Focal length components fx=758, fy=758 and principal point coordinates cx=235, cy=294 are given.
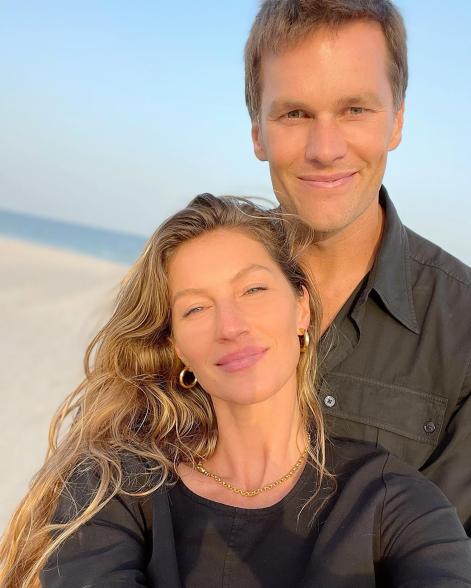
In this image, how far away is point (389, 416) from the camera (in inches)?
125

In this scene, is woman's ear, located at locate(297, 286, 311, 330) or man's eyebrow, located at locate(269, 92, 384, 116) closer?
woman's ear, located at locate(297, 286, 311, 330)

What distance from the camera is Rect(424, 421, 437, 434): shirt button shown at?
3.16 m

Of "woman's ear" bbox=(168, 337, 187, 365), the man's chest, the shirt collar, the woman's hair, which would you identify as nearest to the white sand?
the woman's hair

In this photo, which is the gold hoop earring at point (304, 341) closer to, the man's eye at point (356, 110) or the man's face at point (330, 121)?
the man's face at point (330, 121)

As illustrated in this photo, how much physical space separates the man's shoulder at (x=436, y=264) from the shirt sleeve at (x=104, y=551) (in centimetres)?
161

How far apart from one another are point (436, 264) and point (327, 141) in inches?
29.1

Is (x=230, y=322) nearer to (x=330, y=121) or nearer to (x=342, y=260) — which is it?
(x=342, y=260)

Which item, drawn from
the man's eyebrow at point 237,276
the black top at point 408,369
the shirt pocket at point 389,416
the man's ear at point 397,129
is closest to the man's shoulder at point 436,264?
the black top at point 408,369

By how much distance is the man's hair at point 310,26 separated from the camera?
3.16 metres

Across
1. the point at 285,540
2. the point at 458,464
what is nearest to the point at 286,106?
the point at 458,464

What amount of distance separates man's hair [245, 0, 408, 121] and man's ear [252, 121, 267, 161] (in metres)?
0.09

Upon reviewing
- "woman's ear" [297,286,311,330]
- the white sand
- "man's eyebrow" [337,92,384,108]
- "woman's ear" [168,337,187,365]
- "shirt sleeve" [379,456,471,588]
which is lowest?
the white sand

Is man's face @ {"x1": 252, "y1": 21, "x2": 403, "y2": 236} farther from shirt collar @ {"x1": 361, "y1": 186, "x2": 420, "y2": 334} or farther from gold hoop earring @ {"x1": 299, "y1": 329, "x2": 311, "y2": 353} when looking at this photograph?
gold hoop earring @ {"x1": 299, "y1": 329, "x2": 311, "y2": 353}

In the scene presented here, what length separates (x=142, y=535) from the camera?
263 cm
